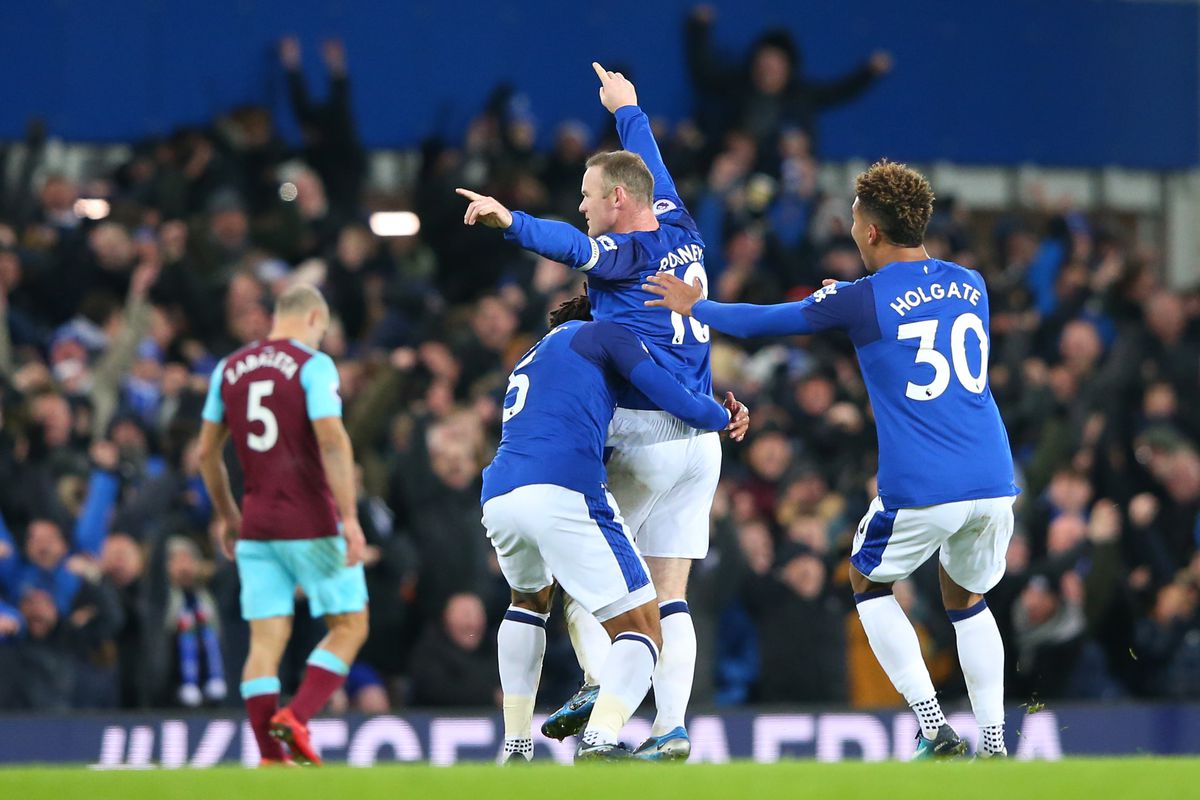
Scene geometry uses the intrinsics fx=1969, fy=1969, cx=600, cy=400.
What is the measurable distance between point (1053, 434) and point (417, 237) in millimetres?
4834

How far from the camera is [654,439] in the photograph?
7.70m

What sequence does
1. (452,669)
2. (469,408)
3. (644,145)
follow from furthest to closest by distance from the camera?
(469,408) < (452,669) < (644,145)

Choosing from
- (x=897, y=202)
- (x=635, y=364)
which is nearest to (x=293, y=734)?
(x=635, y=364)

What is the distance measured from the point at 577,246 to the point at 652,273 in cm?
55

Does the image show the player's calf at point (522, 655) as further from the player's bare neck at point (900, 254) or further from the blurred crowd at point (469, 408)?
the blurred crowd at point (469, 408)

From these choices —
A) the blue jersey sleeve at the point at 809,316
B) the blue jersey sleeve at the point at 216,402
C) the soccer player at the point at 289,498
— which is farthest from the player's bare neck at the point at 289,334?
the blue jersey sleeve at the point at 809,316

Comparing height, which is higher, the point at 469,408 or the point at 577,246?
the point at 577,246

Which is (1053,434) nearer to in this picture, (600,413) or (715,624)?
(715,624)

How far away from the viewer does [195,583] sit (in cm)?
1100

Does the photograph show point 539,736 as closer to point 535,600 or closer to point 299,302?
point 299,302

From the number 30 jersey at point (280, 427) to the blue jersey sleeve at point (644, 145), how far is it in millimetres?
1789

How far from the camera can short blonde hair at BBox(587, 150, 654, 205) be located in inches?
300

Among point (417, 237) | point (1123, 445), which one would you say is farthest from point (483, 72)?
point (1123, 445)

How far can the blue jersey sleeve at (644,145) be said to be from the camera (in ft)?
26.9
